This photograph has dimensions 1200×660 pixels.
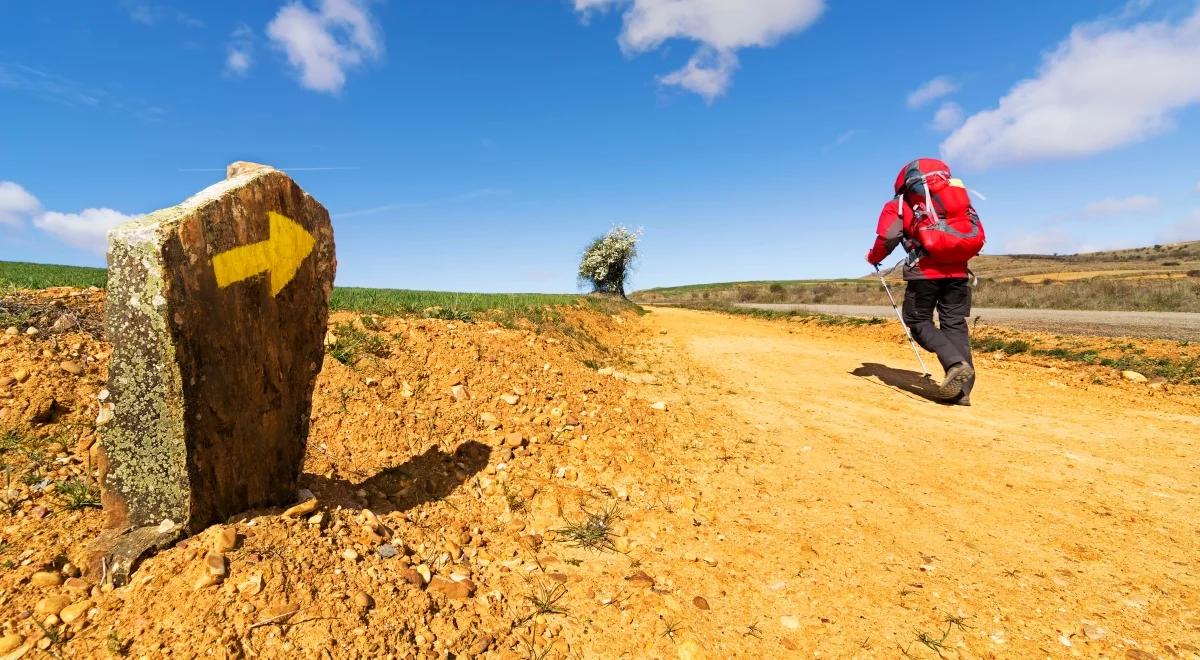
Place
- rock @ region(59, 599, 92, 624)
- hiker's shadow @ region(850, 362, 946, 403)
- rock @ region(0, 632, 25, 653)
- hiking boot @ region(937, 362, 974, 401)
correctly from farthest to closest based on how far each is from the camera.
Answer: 1. hiker's shadow @ region(850, 362, 946, 403)
2. hiking boot @ region(937, 362, 974, 401)
3. rock @ region(59, 599, 92, 624)
4. rock @ region(0, 632, 25, 653)

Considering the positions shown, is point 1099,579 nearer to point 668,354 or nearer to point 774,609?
point 774,609

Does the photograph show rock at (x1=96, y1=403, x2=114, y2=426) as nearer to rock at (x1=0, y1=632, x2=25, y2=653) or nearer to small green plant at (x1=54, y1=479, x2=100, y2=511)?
small green plant at (x1=54, y1=479, x2=100, y2=511)

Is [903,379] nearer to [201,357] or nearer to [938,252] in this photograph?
[938,252]

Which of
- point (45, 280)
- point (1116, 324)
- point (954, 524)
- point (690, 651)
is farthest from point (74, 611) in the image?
point (1116, 324)

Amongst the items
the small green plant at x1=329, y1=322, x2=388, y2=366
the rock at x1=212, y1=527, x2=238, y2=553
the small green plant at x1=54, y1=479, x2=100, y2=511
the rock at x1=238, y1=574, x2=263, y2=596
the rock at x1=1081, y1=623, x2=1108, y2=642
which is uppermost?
the small green plant at x1=329, y1=322, x2=388, y2=366

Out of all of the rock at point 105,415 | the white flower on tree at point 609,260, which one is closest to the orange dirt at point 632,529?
the rock at point 105,415

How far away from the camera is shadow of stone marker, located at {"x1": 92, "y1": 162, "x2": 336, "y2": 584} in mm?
2268

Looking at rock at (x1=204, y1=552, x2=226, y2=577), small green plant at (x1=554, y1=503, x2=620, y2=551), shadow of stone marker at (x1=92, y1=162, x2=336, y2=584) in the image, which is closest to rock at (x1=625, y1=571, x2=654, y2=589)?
small green plant at (x1=554, y1=503, x2=620, y2=551)

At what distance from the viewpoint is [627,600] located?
2.70 metres

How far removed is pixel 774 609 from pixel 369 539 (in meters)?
2.18

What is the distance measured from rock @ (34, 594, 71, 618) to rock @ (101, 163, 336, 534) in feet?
1.38

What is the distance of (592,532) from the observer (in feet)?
11.0

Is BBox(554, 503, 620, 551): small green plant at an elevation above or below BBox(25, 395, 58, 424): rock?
below

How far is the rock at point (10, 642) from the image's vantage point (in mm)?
1854
